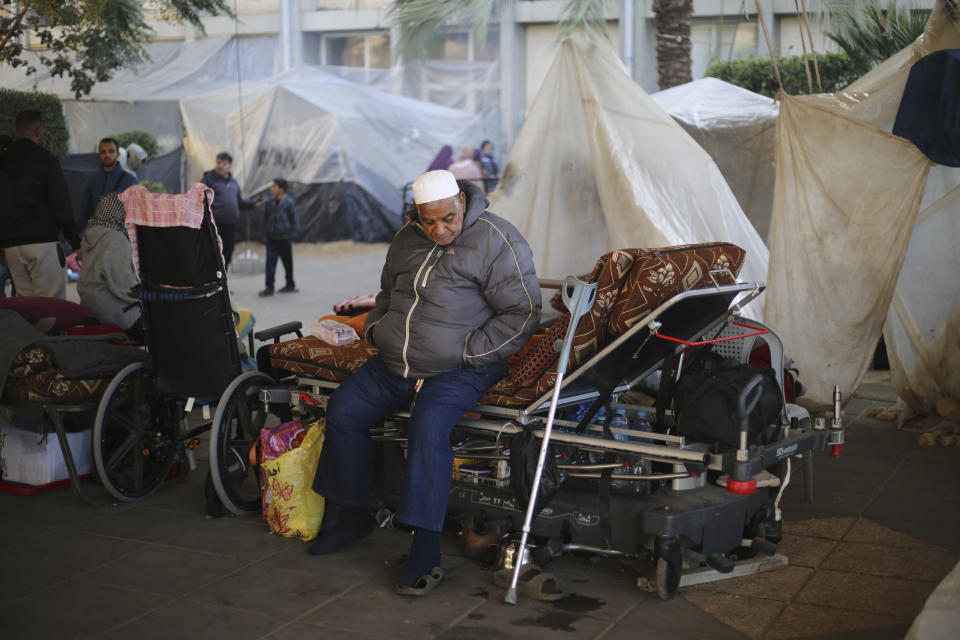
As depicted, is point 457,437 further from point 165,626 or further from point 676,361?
point 165,626

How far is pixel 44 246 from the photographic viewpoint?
7.29 metres

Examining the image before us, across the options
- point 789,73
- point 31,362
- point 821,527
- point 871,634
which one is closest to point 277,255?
point 789,73

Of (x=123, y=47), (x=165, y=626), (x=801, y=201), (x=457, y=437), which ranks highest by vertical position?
(x=123, y=47)

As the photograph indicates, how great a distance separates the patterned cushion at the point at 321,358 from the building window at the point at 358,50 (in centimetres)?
1702

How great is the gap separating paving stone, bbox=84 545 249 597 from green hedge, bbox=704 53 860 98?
991cm

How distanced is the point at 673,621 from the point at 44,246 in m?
5.55

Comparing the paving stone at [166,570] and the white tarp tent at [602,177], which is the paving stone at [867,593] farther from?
the white tarp tent at [602,177]

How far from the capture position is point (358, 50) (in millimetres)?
22156

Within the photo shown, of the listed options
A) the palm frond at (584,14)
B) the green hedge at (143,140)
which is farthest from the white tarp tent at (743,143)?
the green hedge at (143,140)

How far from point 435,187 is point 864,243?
3200 mm

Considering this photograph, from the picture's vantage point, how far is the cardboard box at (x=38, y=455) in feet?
16.6

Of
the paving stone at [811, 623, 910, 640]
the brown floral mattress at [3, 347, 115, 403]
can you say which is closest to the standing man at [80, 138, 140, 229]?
the brown floral mattress at [3, 347, 115, 403]

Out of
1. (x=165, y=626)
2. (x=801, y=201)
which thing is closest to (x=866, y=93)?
(x=801, y=201)

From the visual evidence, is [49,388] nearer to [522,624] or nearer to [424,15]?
[522,624]
